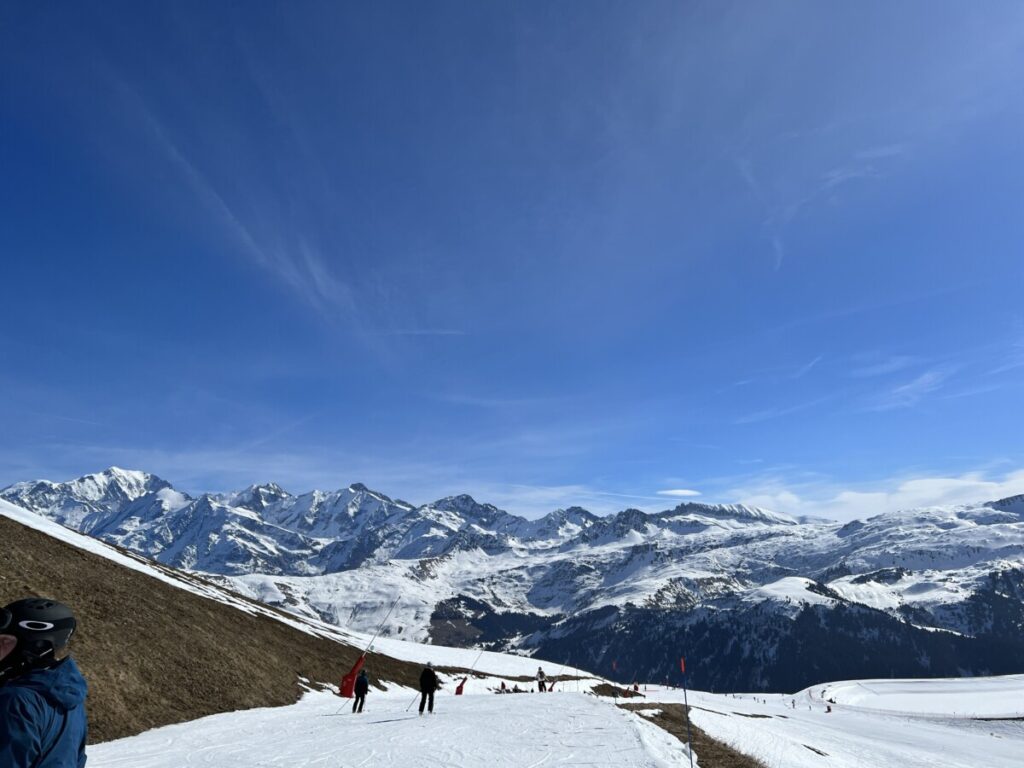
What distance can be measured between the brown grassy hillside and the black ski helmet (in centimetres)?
2319

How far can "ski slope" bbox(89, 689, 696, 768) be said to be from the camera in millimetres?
17328

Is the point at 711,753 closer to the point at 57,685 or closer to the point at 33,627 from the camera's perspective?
the point at 57,685

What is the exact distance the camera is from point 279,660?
141ft

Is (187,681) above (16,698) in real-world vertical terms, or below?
below

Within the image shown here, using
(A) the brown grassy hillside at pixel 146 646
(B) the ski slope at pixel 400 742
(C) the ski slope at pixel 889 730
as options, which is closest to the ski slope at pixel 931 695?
(C) the ski slope at pixel 889 730

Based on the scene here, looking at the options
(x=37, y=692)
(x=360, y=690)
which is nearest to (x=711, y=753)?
(x=360, y=690)

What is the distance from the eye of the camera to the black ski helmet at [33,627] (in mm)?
4512

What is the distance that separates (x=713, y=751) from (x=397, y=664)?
44535mm

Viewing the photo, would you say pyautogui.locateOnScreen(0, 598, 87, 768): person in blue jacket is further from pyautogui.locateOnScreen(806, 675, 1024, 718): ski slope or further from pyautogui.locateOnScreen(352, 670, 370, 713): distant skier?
pyautogui.locateOnScreen(806, 675, 1024, 718): ski slope

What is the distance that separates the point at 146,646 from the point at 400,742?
1852 cm

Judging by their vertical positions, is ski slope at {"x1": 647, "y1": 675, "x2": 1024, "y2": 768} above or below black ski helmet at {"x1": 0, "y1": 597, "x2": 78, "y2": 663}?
below

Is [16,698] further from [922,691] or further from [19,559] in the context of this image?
[922,691]

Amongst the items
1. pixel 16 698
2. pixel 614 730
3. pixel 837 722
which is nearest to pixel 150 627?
pixel 614 730

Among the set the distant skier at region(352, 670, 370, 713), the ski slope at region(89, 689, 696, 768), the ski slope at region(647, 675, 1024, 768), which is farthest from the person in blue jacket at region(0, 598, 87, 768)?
the distant skier at region(352, 670, 370, 713)
